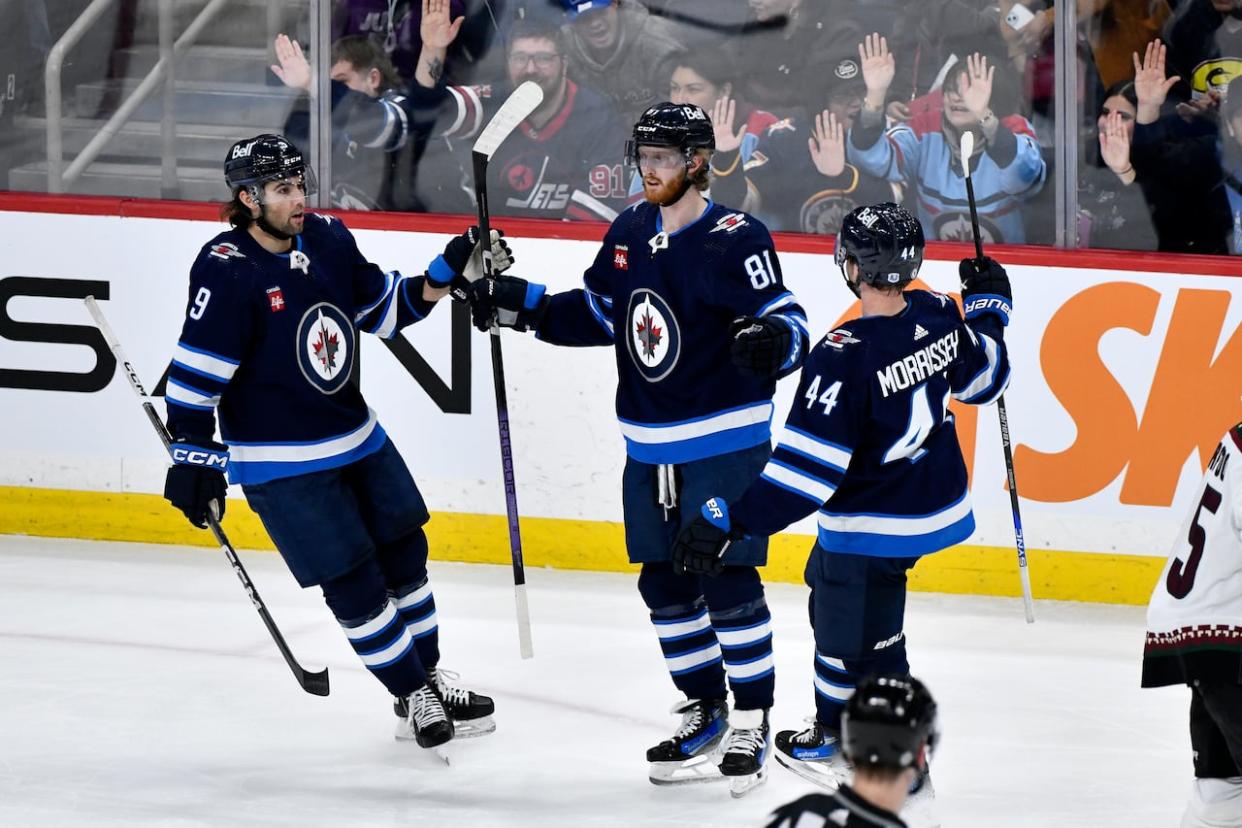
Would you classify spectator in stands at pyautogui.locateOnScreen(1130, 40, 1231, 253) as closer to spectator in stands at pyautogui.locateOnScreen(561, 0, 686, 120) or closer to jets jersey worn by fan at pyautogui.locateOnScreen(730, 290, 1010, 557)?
spectator in stands at pyautogui.locateOnScreen(561, 0, 686, 120)

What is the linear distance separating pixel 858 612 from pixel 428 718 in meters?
1.07

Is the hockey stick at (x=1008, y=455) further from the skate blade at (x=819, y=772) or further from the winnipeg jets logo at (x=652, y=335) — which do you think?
the skate blade at (x=819, y=772)

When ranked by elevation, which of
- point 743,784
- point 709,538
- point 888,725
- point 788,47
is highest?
point 788,47

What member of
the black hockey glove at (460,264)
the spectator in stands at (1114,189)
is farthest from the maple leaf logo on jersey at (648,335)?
the spectator in stands at (1114,189)

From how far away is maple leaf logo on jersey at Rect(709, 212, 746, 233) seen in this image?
3451 mm

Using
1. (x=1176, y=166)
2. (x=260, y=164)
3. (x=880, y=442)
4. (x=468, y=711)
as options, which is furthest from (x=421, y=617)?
(x=1176, y=166)

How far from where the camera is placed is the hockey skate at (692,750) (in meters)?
3.61

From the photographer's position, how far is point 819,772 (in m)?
3.45

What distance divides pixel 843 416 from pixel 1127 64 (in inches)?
94.8

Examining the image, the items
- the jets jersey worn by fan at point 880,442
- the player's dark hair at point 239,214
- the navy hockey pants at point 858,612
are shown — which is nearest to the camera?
the jets jersey worn by fan at point 880,442

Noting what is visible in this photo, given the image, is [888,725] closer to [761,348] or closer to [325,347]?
[761,348]

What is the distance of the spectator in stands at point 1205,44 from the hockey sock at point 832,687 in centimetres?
243

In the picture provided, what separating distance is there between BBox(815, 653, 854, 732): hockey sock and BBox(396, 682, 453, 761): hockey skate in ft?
2.80

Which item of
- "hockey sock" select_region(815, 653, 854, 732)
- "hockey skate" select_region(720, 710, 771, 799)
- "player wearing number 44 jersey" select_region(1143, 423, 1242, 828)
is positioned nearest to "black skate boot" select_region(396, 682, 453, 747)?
"hockey skate" select_region(720, 710, 771, 799)
